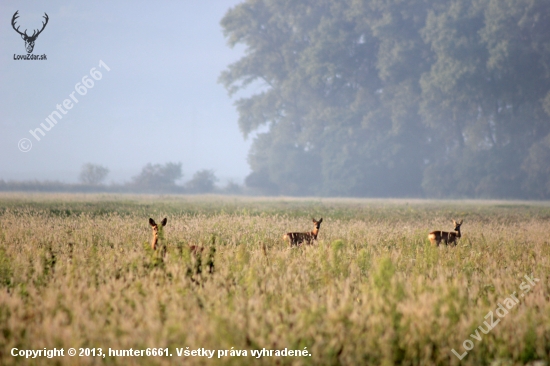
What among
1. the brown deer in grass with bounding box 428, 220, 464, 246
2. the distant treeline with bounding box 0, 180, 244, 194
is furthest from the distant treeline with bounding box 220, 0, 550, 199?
the brown deer in grass with bounding box 428, 220, 464, 246

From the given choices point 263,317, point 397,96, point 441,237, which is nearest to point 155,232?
point 263,317

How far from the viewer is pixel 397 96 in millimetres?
54000

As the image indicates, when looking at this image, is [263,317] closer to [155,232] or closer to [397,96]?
[155,232]

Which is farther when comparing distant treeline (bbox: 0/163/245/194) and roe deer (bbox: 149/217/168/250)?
distant treeline (bbox: 0/163/245/194)

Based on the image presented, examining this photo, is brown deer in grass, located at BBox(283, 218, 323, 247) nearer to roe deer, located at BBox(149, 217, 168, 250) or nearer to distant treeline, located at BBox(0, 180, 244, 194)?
roe deer, located at BBox(149, 217, 168, 250)

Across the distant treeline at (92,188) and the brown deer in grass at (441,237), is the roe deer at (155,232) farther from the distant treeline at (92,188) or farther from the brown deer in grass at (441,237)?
the distant treeline at (92,188)

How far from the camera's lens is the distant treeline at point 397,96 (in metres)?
47.6

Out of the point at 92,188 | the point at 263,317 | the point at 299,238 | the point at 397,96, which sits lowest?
the point at 263,317

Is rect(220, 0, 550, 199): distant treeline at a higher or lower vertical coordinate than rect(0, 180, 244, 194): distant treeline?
higher

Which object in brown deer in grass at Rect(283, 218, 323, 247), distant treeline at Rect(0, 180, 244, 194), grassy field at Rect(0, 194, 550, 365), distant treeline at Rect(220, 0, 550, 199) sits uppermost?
distant treeline at Rect(220, 0, 550, 199)

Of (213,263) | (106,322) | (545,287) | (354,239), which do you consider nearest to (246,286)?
(213,263)

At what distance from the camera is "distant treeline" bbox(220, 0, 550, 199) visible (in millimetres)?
47594

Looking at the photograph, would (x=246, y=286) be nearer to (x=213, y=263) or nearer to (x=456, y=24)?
(x=213, y=263)

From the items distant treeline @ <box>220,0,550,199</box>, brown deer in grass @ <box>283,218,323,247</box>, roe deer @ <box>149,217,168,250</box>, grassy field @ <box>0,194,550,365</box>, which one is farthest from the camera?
distant treeline @ <box>220,0,550,199</box>
